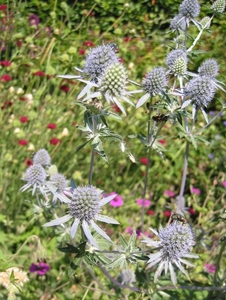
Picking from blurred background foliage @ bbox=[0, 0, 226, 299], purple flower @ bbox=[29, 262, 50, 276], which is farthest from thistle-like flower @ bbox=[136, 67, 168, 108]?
purple flower @ bbox=[29, 262, 50, 276]

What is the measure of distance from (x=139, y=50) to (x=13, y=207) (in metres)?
2.12

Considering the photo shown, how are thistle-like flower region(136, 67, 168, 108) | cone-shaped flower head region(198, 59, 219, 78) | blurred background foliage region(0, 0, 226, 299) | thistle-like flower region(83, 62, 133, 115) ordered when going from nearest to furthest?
thistle-like flower region(83, 62, 133, 115) < thistle-like flower region(136, 67, 168, 108) < cone-shaped flower head region(198, 59, 219, 78) < blurred background foliage region(0, 0, 226, 299)

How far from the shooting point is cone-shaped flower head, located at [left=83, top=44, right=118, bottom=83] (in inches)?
56.1

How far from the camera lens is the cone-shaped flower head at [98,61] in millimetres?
1424

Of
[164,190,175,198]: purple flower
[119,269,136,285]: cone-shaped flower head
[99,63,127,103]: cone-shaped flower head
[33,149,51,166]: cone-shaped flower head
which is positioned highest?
[99,63,127,103]: cone-shaped flower head

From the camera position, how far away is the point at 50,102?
2.90 meters

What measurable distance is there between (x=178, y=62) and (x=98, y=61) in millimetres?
391

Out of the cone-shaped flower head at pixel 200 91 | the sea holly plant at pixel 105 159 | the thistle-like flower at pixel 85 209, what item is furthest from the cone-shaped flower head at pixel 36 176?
the cone-shaped flower head at pixel 200 91

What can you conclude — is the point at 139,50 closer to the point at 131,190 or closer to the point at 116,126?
the point at 116,126

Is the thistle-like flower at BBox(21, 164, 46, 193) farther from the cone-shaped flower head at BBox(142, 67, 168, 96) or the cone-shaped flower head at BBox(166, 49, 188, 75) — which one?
the cone-shaped flower head at BBox(166, 49, 188, 75)

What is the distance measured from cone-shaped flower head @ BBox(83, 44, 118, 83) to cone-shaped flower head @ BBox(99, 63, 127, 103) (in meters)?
0.05

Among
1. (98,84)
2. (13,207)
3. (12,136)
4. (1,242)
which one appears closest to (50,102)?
(12,136)

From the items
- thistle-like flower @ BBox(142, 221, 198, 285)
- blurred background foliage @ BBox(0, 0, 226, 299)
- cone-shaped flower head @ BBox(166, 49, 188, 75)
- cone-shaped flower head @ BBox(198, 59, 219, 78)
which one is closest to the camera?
thistle-like flower @ BBox(142, 221, 198, 285)

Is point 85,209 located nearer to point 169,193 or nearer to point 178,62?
point 178,62
